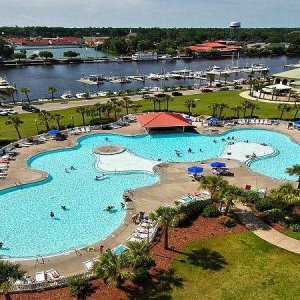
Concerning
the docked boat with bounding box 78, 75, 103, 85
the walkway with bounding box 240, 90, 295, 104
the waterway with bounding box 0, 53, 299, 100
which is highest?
the walkway with bounding box 240, 90, 295, 104

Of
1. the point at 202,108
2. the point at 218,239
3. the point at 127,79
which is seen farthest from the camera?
the point at 127,79

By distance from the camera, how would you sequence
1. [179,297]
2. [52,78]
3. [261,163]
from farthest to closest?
[52,78] < [261,163] < [179,297]

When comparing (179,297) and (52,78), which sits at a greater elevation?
(179,297)

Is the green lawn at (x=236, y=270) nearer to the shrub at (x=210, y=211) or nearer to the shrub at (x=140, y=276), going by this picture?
the shrub at (x=140, y=276)

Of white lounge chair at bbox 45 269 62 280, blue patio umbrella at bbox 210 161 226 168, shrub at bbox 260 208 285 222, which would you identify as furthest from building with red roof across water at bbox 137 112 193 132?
white lounge chair at bbox 45 269 62 280

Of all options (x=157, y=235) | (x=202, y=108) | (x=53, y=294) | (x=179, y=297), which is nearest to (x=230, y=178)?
(x=157, y=235)

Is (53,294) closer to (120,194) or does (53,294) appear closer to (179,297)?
(179,297)

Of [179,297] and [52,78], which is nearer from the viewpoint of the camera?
[179,297]

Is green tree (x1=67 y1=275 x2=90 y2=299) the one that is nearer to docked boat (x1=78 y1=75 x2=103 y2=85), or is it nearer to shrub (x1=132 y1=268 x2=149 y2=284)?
shrub (x1=132 y1=268 x2=149 y2=284)
